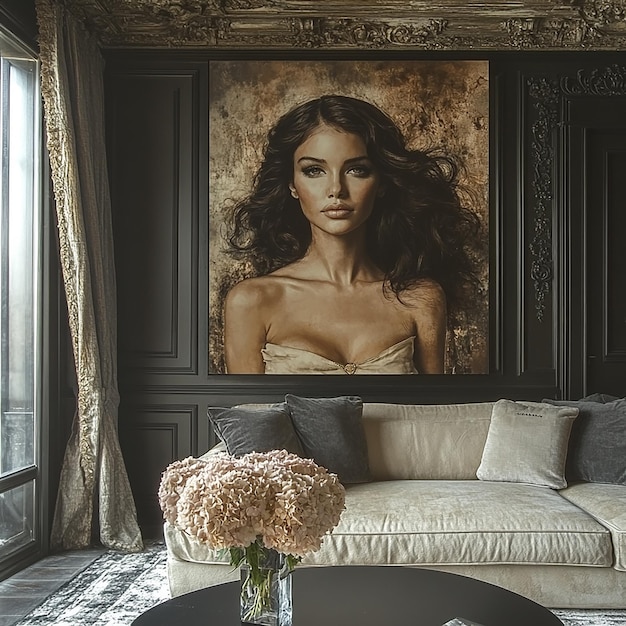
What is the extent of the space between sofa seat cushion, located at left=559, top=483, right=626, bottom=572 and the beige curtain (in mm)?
2286

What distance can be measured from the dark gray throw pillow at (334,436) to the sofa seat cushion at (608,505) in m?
0.96

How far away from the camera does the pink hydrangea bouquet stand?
2.02 m

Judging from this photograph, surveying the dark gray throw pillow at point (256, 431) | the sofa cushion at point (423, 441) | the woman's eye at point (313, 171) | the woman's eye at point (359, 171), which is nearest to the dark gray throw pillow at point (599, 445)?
the sofa cushion at point (423, 441)

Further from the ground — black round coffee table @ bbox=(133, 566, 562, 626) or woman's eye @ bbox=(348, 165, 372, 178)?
woman's eye @ bbox=(348, 165, 372, 178)

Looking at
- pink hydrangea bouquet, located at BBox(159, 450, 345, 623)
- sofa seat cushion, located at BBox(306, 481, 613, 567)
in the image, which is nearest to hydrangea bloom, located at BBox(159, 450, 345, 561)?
pink hydrangea bouquet, located at BBox(159, 450, 345, 623)

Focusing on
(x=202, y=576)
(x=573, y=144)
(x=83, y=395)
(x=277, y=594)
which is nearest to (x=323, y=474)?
(x=277, y=594)

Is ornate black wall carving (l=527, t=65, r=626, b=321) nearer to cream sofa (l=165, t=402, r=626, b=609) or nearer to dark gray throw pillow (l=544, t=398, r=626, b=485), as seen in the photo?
dark gray throw pillow (l=544, t=398, r=626, b=485)

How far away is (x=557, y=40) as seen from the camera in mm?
4996

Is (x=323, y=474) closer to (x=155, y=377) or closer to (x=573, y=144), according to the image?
(x=155, y=377)

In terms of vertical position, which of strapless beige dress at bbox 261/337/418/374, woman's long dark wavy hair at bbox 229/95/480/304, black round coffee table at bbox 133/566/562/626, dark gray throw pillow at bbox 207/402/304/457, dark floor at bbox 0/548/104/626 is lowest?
dark floor at bbox 0/548/104/626

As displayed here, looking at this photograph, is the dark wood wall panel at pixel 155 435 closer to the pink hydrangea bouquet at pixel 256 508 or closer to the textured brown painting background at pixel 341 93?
the textured brown painting background at pixel 341 93

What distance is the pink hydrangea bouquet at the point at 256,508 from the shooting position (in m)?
2.02

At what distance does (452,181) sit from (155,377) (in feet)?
6.92

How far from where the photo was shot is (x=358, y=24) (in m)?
4.86
